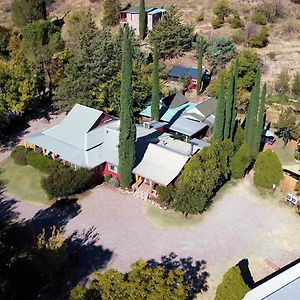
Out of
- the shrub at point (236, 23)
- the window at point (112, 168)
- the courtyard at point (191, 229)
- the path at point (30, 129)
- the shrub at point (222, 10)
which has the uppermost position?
the shrub at point (222, 10)

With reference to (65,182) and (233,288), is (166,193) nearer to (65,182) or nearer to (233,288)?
(65,182)

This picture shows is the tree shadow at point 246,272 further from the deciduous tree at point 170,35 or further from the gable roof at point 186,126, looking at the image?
the deciduous tree at point 170,35

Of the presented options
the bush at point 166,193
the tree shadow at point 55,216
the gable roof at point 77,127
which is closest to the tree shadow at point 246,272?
the bush at point 166,193

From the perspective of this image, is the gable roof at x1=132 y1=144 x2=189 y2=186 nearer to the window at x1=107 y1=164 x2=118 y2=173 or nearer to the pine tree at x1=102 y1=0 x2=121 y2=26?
the window at x1=107 y1=164 x2=118 y2=173

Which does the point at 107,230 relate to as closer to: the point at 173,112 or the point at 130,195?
the point at 130,195

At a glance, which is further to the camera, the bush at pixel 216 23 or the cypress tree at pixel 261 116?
the bush at pixel 216 23

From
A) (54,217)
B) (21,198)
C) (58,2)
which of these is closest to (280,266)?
(54,217)

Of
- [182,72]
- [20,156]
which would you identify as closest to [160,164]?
[20,156]
